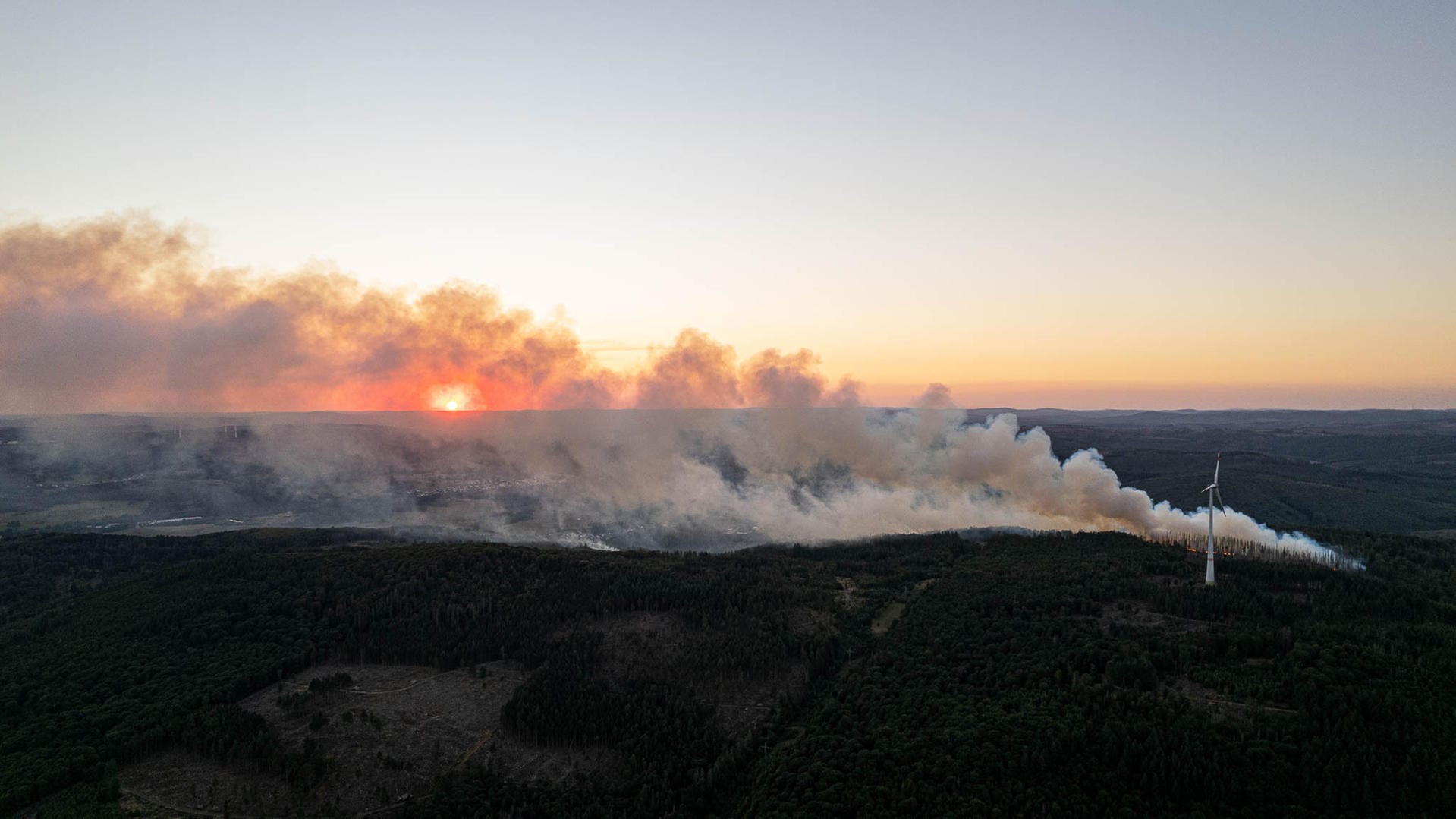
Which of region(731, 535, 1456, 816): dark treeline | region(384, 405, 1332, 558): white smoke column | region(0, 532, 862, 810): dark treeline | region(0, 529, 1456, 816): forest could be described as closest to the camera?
Answer: region(731, 535, 1456, 816): dark treeline

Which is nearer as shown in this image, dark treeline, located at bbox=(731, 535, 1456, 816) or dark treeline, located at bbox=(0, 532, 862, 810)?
dark treeline, located at bbox=(731, 535, 1456, 816)

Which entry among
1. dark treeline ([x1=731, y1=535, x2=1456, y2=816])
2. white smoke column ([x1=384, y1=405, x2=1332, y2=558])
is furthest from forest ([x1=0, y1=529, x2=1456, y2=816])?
white smoke column ([x1=384, y1=405, x2=1332, y2=558])

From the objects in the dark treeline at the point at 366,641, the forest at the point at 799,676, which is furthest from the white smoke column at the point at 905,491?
the dark treeline at the point at 366,641

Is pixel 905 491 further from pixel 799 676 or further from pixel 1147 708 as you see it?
pixel 1147 708

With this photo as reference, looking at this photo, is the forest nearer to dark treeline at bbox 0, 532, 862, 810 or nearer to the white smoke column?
dark treeline at bbox 0, 532, 862, 810

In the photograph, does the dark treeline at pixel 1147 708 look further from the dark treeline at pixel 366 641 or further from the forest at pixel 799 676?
the dark treeline at pixel 366 641

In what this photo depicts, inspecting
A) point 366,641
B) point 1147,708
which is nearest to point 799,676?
point 1147,708

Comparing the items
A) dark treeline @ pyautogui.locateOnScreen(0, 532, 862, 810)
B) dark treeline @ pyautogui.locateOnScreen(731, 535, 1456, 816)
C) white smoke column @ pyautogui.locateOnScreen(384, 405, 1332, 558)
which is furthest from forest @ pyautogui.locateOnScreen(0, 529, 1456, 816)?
white smoke column @ pyautogui.locateOnScreen(384, 405, 1332, 558)

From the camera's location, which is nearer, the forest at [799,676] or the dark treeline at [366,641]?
the forest at [799,676]

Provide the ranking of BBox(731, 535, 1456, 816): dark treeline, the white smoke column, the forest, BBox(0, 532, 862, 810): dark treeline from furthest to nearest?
1. the white smoke column
2. BBox(0, 532, 862, 810): dark treeline
3. the forest
4. BBox(731, 535, 1456, 816): dark treeline

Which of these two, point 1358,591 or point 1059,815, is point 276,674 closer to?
point 1059,815
